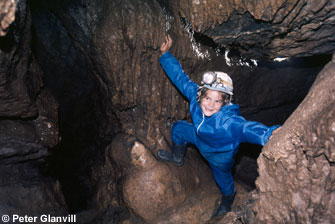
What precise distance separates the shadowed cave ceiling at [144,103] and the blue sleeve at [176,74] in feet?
0.35

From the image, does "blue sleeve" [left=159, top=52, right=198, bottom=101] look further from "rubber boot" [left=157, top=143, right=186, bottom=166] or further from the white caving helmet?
"rubber boot" [left=157, top=143, right=186, bottom=166]

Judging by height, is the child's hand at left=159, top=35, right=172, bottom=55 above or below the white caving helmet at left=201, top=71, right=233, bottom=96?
above

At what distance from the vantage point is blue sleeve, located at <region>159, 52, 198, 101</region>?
232cm

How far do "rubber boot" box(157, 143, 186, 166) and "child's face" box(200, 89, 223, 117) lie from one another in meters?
0.69

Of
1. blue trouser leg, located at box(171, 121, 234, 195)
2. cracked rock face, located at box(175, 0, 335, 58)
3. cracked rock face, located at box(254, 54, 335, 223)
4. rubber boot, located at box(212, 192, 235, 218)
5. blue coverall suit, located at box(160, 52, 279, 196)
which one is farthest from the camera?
rubber boot, located at box(212, 192, 235, 218)

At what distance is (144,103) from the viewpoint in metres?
2.59

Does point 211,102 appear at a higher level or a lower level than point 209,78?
lower

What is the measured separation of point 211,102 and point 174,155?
876mm

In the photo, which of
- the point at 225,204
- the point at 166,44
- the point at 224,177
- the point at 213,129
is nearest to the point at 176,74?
the point at 166,44

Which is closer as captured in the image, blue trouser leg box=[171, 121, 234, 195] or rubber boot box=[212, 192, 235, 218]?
blue trouser leg box=[171, 121, 234, 195]

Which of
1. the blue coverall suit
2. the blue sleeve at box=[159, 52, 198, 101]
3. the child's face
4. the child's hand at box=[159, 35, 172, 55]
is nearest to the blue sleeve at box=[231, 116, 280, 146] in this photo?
the blue coverall suit

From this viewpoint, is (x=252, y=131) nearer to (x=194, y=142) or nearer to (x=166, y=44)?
(x=194, y=142)

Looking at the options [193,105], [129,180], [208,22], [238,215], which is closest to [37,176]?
[129,180]

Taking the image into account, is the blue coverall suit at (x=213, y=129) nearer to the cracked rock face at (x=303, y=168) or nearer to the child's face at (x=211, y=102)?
the child's face at (x=211, y=102)
